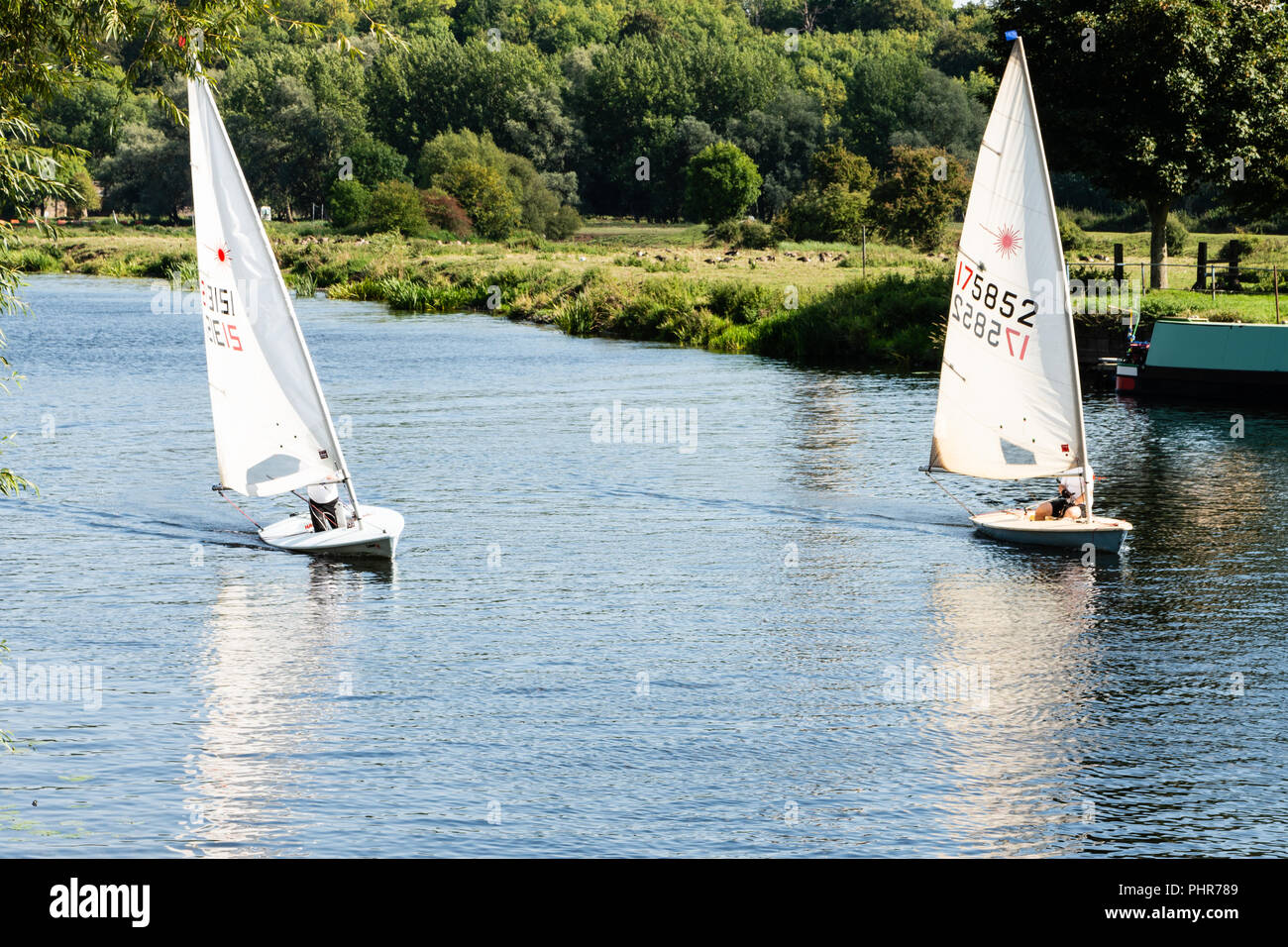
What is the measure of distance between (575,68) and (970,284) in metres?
175

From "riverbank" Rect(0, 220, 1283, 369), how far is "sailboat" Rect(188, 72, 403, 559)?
12.4m

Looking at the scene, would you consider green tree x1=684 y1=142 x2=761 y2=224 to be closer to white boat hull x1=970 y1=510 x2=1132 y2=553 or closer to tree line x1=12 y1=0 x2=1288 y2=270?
tree line x1=12 y1=0 x2=1288 y2=270

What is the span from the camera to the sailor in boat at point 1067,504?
31.5 metres

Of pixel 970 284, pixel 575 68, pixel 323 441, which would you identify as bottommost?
pixel 323 441

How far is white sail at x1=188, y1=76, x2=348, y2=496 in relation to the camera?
1169 inches

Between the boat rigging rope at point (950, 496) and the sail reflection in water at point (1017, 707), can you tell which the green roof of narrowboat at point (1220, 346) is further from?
the sail reflection in water at point (1017, 707)

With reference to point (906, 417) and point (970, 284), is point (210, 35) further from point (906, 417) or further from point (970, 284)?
point (906, 417)

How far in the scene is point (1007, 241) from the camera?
30.6m

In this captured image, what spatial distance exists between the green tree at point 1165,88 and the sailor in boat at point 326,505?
4145cm

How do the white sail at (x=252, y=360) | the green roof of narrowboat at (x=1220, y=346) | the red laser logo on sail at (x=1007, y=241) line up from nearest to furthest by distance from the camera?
the white sail at (x=252, y=360), the red laser logo on sail at (x=1007, y=241), the green roof of narrowboat at (x=1220, y=346)

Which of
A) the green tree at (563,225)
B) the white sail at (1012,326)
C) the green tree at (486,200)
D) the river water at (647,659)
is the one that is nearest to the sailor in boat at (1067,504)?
the white sail at (1012,326)

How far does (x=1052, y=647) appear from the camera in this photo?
24.8 m
